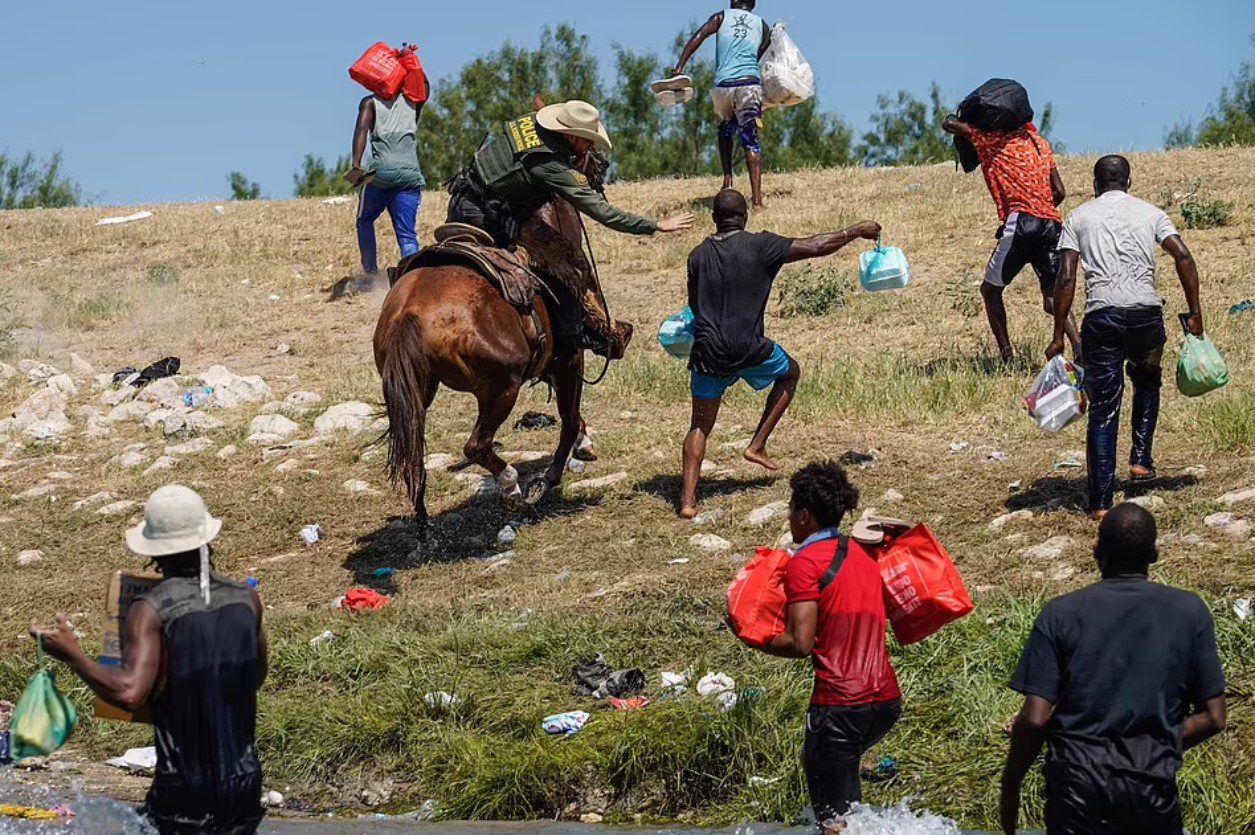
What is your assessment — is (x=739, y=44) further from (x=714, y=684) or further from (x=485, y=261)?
(x=714, y=684)

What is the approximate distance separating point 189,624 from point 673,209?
45.7ft

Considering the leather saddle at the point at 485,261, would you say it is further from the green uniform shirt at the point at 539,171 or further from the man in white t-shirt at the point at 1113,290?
the man in white t-shirt at the point at 1113,290

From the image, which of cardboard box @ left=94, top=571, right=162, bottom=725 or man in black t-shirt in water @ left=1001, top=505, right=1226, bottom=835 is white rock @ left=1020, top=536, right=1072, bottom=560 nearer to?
man in black t-shirt in water @ left=1001, top=505, right=1226, bottom=835

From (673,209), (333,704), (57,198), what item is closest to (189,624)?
(333,704)

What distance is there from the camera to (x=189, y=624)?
4.12 meters

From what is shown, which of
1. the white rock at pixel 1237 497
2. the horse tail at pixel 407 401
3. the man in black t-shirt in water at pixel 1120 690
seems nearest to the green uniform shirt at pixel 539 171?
the horse tail at pixel 407 401

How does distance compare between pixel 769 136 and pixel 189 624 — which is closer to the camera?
pixel 189 624

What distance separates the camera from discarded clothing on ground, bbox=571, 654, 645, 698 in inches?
266

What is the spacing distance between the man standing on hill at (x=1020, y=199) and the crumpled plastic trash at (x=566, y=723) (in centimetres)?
524

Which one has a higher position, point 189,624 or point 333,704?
point 189,624

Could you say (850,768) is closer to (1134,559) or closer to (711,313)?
(1134,559)

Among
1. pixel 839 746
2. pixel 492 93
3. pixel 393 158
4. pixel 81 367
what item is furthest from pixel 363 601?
pixel 492 93

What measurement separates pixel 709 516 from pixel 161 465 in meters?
4.28

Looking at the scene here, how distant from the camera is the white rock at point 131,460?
11.4 metres
